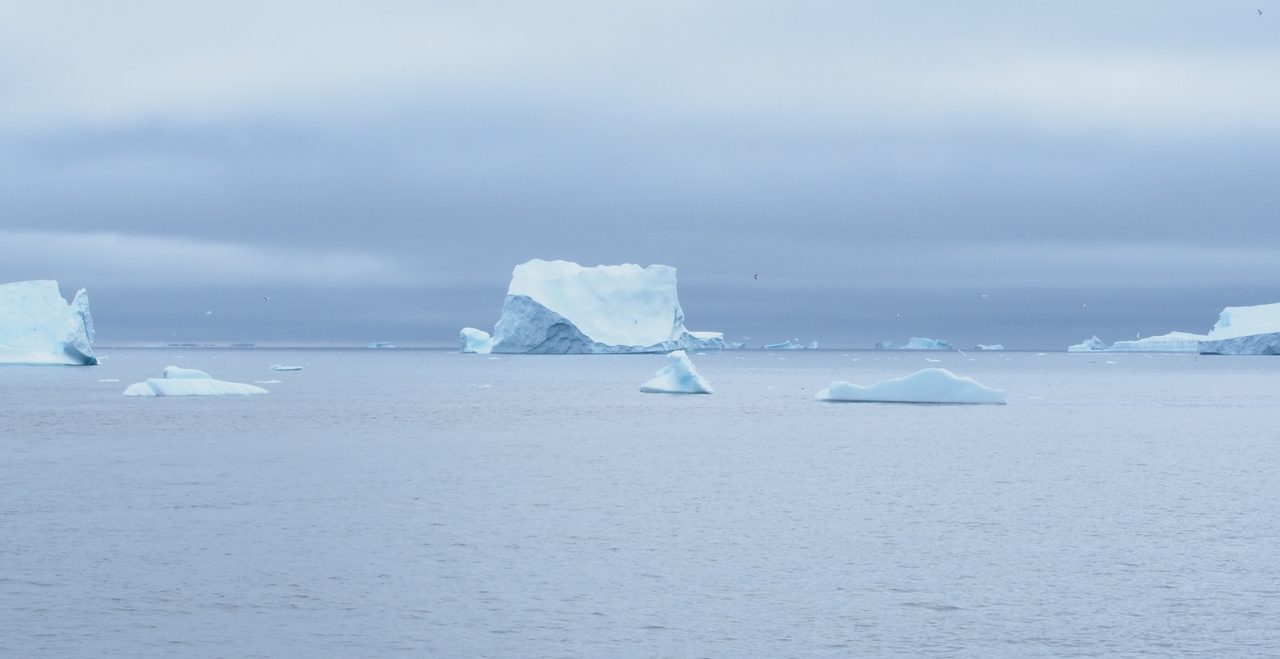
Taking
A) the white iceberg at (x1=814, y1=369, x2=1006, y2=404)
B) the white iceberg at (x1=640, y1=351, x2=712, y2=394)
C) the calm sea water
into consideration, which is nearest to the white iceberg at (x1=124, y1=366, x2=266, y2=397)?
the calm sea water

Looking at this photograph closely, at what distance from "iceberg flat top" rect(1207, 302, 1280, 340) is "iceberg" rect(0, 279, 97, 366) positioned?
81234 millimetres

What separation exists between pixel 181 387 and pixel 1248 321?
8463 cm

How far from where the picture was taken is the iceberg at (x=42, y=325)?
60031mm

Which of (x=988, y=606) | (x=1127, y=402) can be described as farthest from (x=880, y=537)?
(x=1127, y=402)

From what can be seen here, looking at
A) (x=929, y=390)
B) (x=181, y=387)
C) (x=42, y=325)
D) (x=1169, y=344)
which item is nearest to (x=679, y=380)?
(x=929, y=390)

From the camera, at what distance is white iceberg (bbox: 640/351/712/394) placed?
45531mm

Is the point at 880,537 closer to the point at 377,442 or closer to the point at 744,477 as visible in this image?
the point at 744,477

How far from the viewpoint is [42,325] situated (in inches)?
2411

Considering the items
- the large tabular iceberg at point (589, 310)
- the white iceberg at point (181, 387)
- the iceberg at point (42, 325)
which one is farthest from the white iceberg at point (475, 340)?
the white iceberg at point (181, 387)

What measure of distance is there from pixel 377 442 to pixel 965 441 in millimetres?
12173

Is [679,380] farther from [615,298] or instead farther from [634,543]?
[615,298]

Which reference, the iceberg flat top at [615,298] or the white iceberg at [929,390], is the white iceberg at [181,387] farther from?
the iceberg flat top at [615,298]

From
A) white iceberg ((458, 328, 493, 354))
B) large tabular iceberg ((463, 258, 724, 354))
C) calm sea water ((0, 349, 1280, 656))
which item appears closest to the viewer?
calm sea water ((0, 349, 1280, 656))

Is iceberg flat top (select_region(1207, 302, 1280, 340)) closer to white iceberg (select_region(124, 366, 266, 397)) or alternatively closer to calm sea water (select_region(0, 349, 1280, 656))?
calm sea water (select_region(0, 349, 1280, 656))
